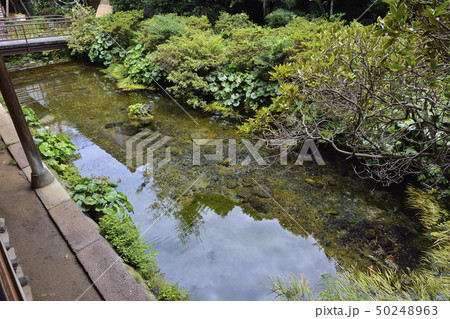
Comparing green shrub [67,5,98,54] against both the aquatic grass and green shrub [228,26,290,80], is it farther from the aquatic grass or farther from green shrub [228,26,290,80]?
the aquatic grass

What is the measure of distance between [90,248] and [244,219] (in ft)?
7.93

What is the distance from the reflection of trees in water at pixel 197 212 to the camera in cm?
433


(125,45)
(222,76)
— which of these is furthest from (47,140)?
(125,45)

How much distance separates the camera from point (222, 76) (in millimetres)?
8383

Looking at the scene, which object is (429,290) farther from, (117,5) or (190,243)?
(117,5)

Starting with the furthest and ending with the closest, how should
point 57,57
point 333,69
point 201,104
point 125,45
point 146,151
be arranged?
point 57,57 < point 125,45 < point 201,104 < point 146,151 < point 333,69

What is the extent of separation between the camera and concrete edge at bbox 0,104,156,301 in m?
→ 2.59

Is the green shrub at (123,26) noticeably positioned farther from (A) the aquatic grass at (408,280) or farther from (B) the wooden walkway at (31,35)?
(A) the aquatic grass at (408,280)

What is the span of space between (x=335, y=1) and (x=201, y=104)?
7014 mm

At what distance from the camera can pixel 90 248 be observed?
9.71 feet

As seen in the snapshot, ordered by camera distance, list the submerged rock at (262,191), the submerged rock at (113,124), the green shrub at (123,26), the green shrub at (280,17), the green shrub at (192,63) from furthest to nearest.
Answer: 1. the green shrub at (123,26)
2. the green shrub at (280,17)
3. the green shrub at (192,63)
4. the submerged rock at (113,124)
5. the submerged rock at (262,191)

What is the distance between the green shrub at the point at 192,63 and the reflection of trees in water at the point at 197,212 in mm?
4009

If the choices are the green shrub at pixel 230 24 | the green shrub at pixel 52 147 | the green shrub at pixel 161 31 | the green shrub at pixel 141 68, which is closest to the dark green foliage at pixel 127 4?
the green shrub at pixel 141 68

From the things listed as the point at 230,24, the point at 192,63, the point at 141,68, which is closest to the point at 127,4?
the point at 141,68
